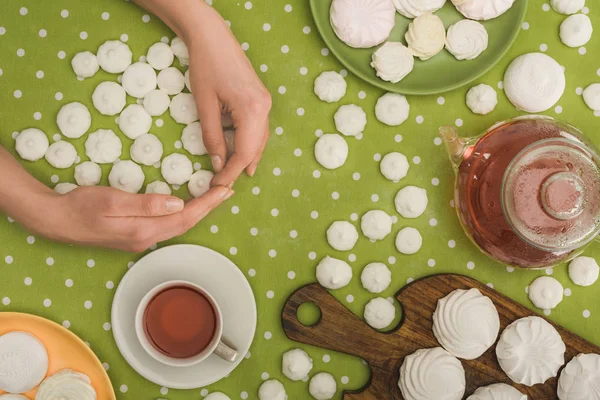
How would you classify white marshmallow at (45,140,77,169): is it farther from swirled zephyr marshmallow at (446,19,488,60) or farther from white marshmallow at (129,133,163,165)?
swirled zephyr marshmallow at (446,19,488,60)

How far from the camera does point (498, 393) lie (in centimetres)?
80

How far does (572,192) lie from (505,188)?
0.08m

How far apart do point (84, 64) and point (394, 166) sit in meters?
0.48

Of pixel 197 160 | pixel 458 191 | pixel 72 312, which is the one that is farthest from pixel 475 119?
pixel 72 312

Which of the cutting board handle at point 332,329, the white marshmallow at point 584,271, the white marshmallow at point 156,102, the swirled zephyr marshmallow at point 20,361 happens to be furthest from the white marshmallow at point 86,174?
the white marshmallow at point 584,271

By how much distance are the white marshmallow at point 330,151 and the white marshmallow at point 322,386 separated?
31 centimetres

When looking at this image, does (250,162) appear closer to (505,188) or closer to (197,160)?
(197,160)

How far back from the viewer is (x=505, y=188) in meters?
0.72

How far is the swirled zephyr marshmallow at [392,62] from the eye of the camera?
83cm

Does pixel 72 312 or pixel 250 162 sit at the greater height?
pixel 250 162

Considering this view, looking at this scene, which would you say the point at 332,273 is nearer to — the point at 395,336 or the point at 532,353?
the point at 395,336

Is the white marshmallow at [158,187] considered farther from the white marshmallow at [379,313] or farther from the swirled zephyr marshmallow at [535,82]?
the swirled zephyr marshmallow at [535,82]

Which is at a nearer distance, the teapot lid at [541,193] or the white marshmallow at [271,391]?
the teapot lid at [541,193]

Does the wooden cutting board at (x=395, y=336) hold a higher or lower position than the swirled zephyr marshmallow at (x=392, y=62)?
lower
